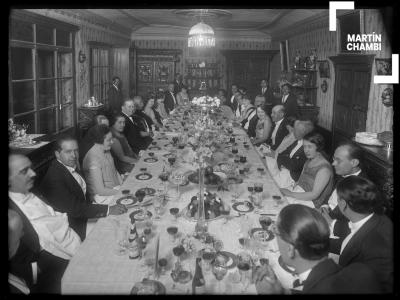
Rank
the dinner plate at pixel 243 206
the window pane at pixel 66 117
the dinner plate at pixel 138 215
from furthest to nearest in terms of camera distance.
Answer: the window pane at pixel 66 117 → the dinner plate at pixel 243 206 → the dinner plate at pixel 138 215

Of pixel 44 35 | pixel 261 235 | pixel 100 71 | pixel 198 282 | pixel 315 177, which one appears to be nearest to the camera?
pixel 198 282

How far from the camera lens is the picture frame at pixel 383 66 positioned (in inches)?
197

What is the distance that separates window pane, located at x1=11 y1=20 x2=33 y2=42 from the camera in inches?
203

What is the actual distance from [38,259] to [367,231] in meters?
2.08

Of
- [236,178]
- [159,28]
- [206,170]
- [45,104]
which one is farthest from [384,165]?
[159,28]

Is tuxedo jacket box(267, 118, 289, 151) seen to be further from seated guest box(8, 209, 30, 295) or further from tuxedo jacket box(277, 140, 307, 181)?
seated guest box(8, 209, 30, 295)

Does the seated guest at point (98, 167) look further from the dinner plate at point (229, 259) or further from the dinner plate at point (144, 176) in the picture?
the dinner plate at point (229, 259)

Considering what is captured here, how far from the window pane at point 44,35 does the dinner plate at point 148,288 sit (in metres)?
5.20

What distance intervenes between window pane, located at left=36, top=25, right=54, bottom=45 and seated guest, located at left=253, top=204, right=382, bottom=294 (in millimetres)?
5465

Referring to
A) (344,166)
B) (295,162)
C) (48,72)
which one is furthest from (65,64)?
(344,166)

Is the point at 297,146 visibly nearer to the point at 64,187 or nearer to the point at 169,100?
the point at 64,187

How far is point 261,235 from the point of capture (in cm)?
244

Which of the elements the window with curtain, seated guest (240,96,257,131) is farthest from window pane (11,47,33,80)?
seated guest (240,96,257,131)

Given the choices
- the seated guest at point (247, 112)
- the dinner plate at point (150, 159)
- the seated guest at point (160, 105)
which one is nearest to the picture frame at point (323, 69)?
the seated guest at point (247, 112)
